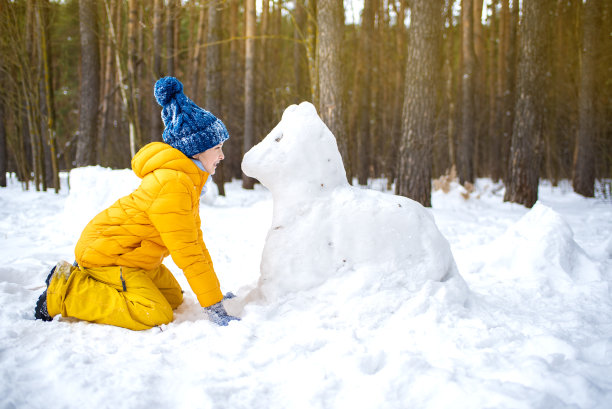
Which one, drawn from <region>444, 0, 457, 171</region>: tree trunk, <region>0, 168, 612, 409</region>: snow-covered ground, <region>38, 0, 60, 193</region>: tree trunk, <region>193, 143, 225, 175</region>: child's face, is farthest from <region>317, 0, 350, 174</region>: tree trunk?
<region>444, 0, 457, 171</region>: tree trunk

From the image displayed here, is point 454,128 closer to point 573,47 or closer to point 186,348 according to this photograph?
point 573,47

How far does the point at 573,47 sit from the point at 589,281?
521 inches

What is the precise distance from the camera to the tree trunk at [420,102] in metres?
5.95

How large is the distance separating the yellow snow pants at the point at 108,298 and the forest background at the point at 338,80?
15.6 ft

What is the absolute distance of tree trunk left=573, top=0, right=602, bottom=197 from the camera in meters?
8.69

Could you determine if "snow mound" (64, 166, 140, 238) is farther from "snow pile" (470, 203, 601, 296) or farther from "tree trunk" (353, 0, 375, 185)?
"tree trunk" (353, 0, 375, 185)

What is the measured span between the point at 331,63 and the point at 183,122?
4.59m

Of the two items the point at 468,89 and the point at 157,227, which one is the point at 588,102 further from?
the point at 157,227

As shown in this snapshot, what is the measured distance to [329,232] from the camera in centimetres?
219

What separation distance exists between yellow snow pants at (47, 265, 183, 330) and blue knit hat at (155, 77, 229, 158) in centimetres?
71

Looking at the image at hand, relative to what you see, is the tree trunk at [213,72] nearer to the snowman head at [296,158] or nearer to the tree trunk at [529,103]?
the tree trunk at [529,103]

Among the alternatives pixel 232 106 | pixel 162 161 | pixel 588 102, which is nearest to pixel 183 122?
pixel 162 161

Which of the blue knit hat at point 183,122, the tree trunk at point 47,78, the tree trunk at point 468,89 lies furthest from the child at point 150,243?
Answer: the tree trunk at point 468,89

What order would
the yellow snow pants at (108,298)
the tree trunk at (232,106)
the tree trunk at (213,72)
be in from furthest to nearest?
the tree trunk at (232,106)
the tree trunk at (213,72)
the yellow snow pants at (108,298)
